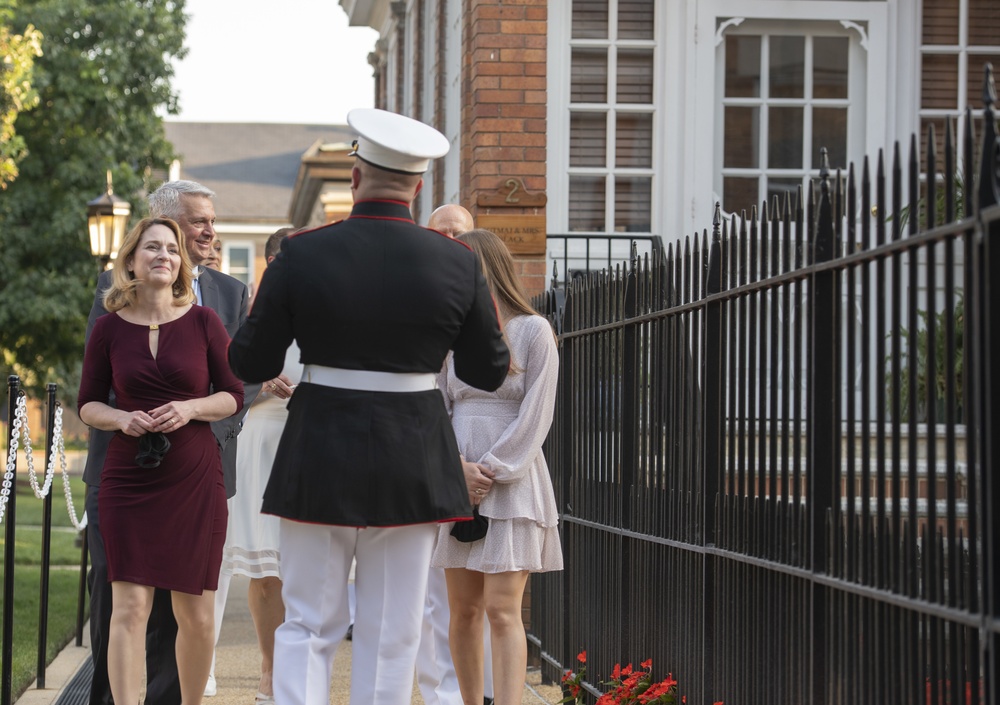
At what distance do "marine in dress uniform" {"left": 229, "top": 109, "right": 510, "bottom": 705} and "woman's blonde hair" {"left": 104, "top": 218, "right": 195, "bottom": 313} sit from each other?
1.72 metres

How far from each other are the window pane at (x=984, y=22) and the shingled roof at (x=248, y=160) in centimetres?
5692

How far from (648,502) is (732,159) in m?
4.86

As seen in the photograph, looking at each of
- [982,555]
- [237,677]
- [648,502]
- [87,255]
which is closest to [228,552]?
[237,677]

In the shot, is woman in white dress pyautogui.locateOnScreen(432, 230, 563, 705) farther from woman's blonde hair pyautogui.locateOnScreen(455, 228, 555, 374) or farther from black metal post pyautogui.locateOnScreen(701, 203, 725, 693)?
black metal post pyautogui.locateOnScreen(701, 203, 725, 693)

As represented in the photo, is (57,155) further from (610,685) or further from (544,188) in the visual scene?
(610,685)

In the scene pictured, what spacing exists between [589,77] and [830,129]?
67.1 inches

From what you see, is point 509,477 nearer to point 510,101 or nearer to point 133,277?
point 133,277

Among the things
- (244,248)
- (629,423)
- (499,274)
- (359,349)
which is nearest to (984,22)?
(629,423)

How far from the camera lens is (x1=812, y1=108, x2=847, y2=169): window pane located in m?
10.2

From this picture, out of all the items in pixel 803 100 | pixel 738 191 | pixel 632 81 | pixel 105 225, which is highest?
pixel 632 81

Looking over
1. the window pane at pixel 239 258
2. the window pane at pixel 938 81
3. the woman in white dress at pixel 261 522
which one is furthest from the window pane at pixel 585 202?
the window pane at pixel 239 258

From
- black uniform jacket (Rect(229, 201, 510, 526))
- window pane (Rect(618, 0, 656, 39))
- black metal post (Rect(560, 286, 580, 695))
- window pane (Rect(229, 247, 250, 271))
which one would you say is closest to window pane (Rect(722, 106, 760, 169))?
window pane (Rect(618, 0, 656, 39))

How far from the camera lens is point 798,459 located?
426cm

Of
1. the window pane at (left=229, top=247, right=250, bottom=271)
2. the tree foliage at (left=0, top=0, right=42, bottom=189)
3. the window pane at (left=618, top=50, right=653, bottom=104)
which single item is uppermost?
the window pane at (left=229, top=247, right=250, bottom=271)
